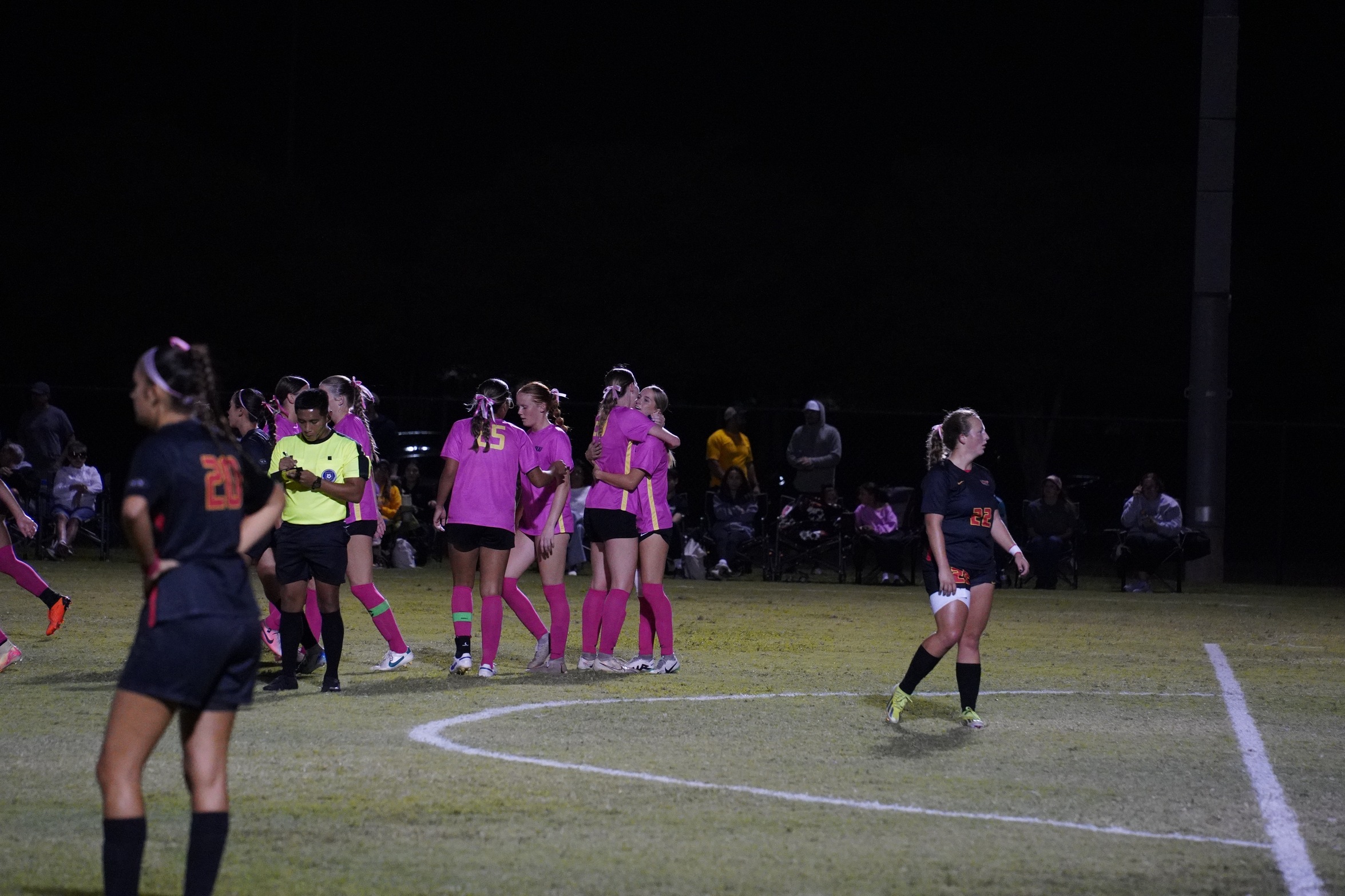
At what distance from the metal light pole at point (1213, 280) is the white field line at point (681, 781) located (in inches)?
555

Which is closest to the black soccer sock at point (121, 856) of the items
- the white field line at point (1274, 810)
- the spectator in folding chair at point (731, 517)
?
the white field line at point (1274, 810)

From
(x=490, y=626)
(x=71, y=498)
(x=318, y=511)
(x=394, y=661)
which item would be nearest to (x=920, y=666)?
(x=490, y=626)

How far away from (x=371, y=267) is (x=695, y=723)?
34734 millimetres

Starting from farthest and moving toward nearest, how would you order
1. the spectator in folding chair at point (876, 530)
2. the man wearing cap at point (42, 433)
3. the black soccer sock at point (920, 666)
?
the man wearing cap at point (42, 433), the spectator in folding chair at point (876, 530), the black soccer sock at point (920, 666)

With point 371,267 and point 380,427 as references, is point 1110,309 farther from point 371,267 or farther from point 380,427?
point 380,427

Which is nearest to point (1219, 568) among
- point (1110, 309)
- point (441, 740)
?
point (441, 740)

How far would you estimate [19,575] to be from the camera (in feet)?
37.9

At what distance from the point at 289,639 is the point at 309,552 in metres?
0.65

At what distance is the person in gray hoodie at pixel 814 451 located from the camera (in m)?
20.5

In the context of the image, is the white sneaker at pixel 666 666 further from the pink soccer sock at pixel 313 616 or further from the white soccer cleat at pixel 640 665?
the pink soccer sock at pixel 313 616

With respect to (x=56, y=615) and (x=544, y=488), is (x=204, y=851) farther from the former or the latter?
(x=56, y=615)

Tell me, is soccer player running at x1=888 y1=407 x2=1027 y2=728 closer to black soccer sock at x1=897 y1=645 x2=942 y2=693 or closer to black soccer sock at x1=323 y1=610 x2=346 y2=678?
black soccer sock at x1=897 y1=645 x2=942 y2=693

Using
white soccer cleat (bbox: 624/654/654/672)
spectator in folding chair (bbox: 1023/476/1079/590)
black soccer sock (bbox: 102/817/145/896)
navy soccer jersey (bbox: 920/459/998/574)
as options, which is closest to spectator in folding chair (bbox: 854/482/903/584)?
spectator in folding chair (bbox: 1023/476/1079/590)

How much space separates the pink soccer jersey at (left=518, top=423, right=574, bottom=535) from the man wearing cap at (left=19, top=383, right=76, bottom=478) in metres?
11.7
